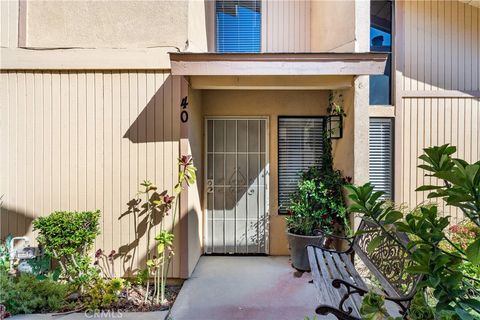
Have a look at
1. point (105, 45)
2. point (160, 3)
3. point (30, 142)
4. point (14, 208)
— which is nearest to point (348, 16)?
point (160, 3)

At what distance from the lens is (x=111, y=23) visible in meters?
3.81

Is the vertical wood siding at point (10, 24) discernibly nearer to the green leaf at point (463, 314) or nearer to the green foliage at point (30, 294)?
the green foliage at point (30, 294)

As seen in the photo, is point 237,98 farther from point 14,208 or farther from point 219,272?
point 14,208

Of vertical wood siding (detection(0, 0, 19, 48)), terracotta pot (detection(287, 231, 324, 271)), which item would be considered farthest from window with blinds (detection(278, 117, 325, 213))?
vertical wood siding (detection(0, 0, 19, 48))

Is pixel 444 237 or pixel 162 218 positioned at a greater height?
pixel 444 237

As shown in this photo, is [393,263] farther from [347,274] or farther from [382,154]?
[382,154]

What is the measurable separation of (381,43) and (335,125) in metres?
1.56

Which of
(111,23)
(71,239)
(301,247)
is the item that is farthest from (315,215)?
(111,23)

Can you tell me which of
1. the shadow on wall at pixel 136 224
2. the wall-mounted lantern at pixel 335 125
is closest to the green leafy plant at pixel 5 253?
the shadow on wall at pixel 136 224

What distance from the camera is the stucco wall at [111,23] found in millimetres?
3795

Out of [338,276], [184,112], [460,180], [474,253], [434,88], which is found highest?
[434,88]

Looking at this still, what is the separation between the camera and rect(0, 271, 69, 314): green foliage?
3104 millimetres

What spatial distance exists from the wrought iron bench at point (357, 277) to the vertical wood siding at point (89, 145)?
6.43 feet

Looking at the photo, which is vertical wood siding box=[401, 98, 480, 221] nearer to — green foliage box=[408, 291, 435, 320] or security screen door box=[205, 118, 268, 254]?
security screen door box=[205, 118, 268, 254]
